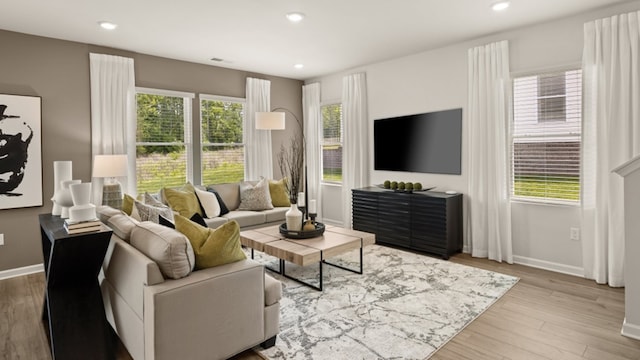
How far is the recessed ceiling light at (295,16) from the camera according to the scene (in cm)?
366

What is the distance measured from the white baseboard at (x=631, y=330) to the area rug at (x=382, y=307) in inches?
35.6

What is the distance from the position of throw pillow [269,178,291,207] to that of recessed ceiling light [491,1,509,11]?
11.8 ft

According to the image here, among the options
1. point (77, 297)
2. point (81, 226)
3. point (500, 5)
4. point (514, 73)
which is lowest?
point (77, 297)

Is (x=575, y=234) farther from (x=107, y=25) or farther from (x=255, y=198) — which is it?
(x=107, y=25)

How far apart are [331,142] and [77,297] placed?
4712 millimetres

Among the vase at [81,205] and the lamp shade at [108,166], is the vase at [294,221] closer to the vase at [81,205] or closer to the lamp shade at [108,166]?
the vase at [81,205]

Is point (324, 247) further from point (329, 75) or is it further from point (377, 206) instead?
point (329, 75)

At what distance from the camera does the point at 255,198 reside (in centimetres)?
541

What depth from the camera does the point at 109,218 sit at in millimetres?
2930

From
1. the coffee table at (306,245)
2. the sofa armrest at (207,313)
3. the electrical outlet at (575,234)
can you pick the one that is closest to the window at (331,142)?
the coffee table at (306,245)

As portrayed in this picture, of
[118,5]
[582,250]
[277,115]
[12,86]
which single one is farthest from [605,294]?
[12,86]

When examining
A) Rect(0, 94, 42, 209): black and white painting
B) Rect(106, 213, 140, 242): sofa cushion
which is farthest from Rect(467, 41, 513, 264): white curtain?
Rect(0, 94, 42, 209): black and white painting

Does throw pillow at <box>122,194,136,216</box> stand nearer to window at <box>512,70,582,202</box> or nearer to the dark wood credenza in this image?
the dark wood credenza

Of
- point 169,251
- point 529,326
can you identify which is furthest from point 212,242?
point 529,326
